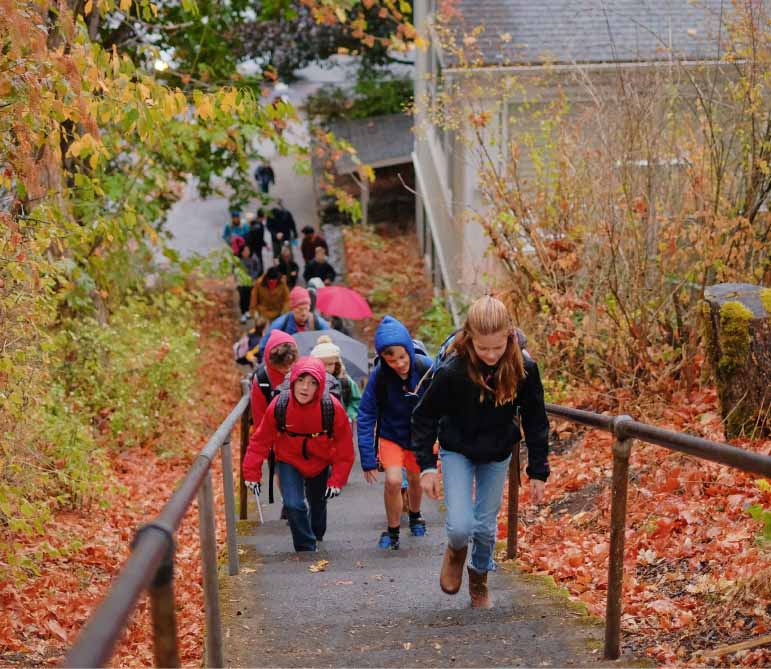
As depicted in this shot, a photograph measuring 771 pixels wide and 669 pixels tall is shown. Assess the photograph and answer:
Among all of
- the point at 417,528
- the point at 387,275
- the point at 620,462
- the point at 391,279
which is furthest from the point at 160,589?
the point at 387,275

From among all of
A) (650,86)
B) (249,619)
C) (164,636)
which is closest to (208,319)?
(650,86)

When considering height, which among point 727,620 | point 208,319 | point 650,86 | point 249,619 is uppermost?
point 650,86

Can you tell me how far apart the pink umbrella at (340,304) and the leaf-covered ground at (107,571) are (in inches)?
103

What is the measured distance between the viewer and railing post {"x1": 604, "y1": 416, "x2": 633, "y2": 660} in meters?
4.23

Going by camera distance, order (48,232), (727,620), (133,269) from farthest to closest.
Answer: (133,269)
(48,232)
(727,620)

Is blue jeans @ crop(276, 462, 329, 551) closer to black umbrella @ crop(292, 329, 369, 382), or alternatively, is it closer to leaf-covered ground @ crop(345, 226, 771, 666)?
leaf-covered ground @ crop(345, 226, 771, 666)

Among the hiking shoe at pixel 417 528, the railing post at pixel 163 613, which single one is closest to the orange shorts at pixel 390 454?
the hiking shoe at pixel 417 528

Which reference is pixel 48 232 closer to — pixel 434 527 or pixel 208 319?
pixel 434 527

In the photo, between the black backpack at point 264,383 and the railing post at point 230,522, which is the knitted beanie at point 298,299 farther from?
the railing post at point 230,522

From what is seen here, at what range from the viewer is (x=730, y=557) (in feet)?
17.3

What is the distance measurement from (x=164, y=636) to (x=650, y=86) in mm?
8286

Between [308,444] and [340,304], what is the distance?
7018 mm

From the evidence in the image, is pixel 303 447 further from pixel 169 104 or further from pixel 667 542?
pixel 169 104

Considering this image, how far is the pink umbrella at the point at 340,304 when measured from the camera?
13500mm
